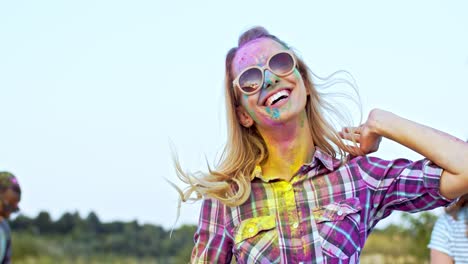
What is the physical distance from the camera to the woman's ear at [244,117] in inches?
154

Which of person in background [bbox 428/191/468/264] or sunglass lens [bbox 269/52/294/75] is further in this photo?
person in background [bbox 428/191/468/264]

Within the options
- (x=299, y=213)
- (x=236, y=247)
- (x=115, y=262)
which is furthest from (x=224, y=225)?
(x=115, y=262)

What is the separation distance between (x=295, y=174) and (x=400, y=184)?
1.71 ft

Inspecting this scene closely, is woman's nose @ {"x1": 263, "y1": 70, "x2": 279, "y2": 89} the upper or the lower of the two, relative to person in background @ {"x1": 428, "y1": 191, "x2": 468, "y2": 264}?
upper

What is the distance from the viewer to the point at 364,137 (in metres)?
3.53

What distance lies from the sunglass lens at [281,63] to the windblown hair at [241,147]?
0.92ft

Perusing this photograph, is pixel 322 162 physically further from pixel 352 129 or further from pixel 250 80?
pixel 250 80

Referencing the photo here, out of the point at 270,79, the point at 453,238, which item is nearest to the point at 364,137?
the point at 270,79

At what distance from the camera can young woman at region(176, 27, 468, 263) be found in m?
3.36

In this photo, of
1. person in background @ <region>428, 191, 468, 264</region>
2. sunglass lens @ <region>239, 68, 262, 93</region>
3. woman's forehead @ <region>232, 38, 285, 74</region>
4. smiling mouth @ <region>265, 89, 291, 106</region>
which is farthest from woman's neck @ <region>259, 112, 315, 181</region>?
person in background @ <region>428, 191, 468, 264</region>

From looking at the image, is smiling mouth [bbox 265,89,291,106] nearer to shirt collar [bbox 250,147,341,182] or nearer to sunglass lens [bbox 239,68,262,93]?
sunglass lens [bbox 239,68,262,93]

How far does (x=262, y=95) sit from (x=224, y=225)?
672mm

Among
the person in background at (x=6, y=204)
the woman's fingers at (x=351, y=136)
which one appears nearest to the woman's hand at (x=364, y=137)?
the woman's fingers at (x=351, y=136)

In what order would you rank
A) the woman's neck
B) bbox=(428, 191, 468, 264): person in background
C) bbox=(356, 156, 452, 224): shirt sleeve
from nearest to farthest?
1. bbox=(356, 156, 452, 224): shirt sleeve
2. the woman's neck
3. bbox=(428, 191, 468, 264): person in background
